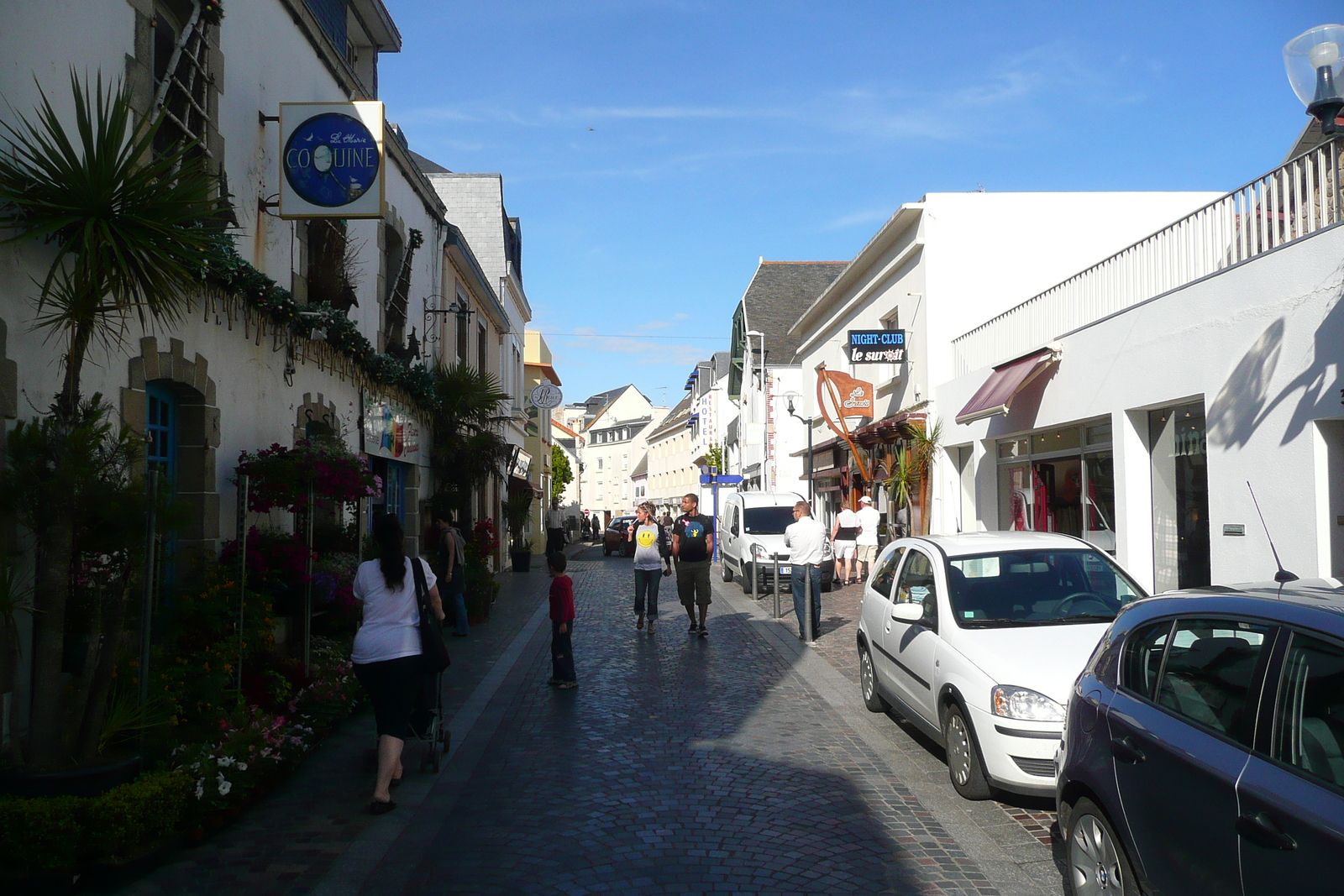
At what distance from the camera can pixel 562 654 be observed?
9.98m

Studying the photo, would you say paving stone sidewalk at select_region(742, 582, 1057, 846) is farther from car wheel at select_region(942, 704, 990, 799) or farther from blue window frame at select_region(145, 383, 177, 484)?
blue window frame at select_region(145, 383, 177, 484)

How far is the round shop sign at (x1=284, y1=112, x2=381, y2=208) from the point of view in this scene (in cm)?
975

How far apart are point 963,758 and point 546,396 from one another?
30.0 m

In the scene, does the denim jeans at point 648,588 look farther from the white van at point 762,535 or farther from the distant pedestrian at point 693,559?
the white van at point 762,535

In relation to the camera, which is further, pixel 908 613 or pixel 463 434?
pixel 463 434

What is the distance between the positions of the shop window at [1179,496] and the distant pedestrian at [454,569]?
8.85 meters

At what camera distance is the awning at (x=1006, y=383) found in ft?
48.0

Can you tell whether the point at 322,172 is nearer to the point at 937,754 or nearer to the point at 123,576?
the point at 123,576

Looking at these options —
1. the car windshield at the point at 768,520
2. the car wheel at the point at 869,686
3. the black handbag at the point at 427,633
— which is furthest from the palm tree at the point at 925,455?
the black handbag at the point at 427,633

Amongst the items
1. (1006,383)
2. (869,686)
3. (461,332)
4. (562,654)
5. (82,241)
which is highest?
(461,332)

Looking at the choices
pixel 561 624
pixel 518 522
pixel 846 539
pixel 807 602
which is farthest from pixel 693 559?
pixel 518 522

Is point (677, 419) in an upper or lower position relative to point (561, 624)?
upper

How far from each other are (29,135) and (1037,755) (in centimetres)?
666

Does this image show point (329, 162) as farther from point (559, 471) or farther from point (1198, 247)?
point (559, 471)
